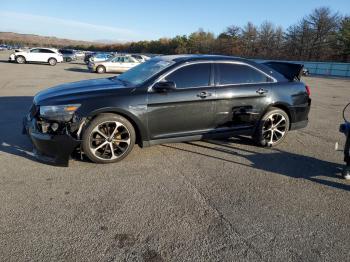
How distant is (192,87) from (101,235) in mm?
2766

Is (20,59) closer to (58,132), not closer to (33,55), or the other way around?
(33,55)

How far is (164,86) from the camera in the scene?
4.50 metres

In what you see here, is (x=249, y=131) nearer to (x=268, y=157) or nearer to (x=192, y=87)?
(x=268, y=157)

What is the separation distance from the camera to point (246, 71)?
5.31 meters

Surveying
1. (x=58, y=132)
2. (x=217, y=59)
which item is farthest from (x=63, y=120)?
(x=217, y=59)

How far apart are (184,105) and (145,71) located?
3.21 ft

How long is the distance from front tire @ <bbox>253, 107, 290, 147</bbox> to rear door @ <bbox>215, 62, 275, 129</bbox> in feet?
0.56

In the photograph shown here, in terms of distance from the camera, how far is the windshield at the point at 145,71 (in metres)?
4.83

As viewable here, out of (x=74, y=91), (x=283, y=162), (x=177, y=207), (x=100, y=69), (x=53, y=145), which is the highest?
(x=100, y=69)

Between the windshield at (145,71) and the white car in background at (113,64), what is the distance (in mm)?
18323

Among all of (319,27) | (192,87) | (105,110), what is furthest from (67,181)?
(319,27)

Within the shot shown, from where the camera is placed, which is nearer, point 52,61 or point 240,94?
point 240,94

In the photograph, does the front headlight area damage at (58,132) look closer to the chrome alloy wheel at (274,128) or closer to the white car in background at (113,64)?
the chrome alloy wheel at (274,128)

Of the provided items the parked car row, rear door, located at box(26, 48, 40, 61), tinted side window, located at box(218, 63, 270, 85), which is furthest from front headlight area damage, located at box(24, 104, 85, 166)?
rear door, located at box(26, 48, 40, 61)
